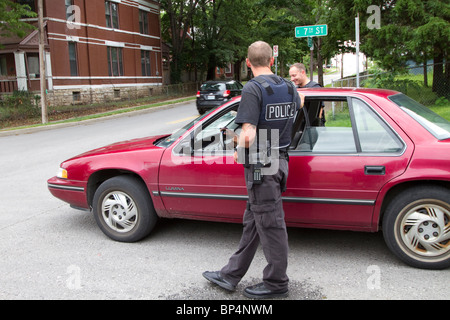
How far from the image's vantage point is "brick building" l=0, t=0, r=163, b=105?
23.1 metres

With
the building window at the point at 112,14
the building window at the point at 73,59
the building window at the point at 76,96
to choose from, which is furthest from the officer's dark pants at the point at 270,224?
the building window at the point at 112,14

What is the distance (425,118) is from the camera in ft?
12.9

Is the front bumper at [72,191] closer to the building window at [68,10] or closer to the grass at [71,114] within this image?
the grass at [71,114]

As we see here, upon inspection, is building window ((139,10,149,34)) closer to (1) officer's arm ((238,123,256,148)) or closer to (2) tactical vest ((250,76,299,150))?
(2) tactical vest ((250,76,299,150))

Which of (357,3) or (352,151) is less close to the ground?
(357,3)

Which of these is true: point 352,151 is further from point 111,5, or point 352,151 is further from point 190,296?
point 111,5

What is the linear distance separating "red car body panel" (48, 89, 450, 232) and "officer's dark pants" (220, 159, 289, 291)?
2.20 feet

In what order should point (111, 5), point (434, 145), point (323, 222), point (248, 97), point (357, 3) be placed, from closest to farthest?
point (248, 97) < point (434, 145) < point (323, 222) < point (357, 3) < point (111, 5)

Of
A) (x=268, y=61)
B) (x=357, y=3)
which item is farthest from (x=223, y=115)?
(x=357, y=3)

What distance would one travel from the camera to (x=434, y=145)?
3.60 m

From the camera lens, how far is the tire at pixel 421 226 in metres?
3.55

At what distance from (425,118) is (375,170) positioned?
2.58ft

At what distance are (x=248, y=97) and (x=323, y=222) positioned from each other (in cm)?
157

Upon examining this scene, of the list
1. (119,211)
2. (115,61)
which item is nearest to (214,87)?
(115,61)
